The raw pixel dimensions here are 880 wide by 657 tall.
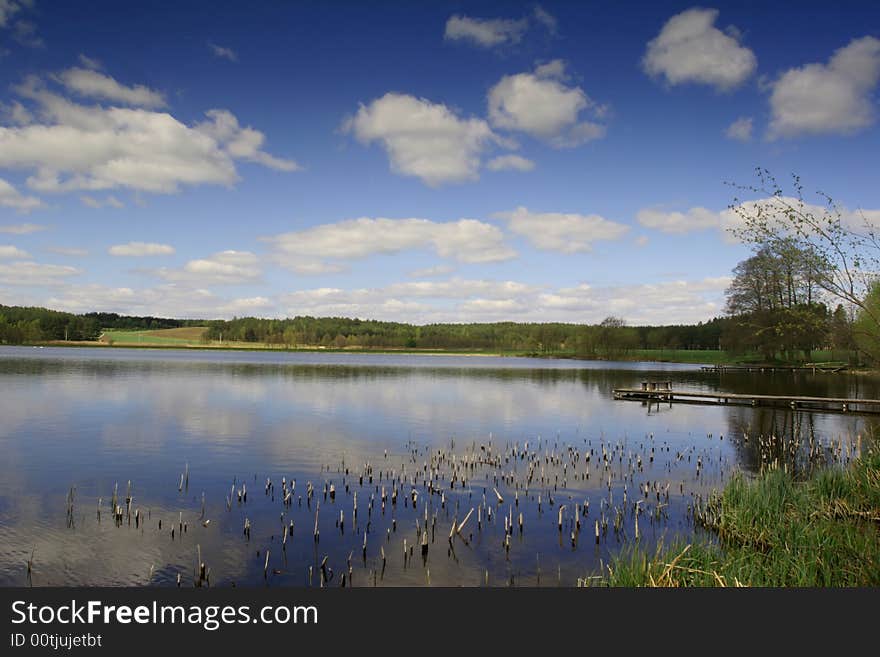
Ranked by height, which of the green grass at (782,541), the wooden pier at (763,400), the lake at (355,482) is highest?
the green grass at (782,541)

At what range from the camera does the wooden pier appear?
139ft

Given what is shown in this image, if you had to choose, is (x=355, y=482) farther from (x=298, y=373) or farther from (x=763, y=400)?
(x=298, y=373)

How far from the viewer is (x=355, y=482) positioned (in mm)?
20031

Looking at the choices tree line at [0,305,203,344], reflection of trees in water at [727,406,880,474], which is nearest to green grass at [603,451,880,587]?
reflection of trees in water at [727,406,880,474]

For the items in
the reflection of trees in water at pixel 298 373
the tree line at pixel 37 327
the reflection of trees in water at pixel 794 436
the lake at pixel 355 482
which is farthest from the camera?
the tree line at pixel 37 327

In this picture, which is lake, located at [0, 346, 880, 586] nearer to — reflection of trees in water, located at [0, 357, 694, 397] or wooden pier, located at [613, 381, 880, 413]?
wooden pier, located at [613, 381, 880, 413]

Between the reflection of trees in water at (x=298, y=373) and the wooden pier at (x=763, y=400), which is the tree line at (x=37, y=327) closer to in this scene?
the reflection of trees in water at (x=298, y=373)

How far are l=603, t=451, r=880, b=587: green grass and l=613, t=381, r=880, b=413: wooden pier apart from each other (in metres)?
28.3

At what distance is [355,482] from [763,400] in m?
38.5

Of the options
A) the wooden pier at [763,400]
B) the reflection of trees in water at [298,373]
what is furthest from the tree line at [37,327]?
the wooden pier at [763,400]

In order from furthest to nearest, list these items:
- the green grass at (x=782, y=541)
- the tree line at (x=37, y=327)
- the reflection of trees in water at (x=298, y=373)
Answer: the tree line at (x=37, y=327) < the reflection of trees in water at (x=298, y=373) < the green grass at (x=782, y=541)

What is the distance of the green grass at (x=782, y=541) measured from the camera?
32.3 ft

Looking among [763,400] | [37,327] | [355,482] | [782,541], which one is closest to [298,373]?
[763,400]

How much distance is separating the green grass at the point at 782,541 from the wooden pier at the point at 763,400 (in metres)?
28.3
